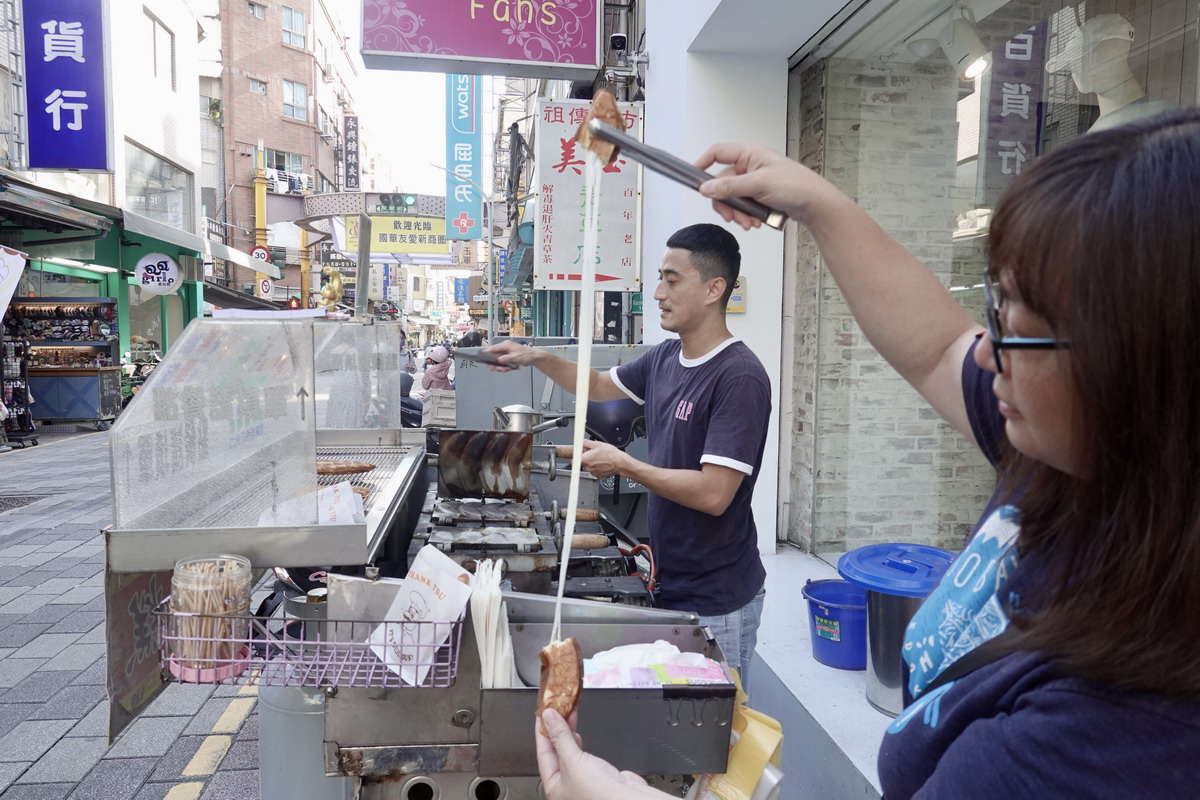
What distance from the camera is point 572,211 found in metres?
5.77

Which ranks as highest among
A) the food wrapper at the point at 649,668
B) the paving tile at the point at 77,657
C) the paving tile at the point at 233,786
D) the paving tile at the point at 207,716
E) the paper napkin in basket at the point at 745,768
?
the food wrapper at the point at 649,668

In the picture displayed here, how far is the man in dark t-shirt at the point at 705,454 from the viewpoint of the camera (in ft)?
7.63

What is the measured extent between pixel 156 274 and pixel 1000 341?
1640 centimetres

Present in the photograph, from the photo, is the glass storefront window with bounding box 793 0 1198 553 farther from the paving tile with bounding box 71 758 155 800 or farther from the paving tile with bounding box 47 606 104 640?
the paving tile with bounding box 47 606 104 640

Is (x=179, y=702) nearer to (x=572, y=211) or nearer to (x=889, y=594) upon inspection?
(x=889, y=594)

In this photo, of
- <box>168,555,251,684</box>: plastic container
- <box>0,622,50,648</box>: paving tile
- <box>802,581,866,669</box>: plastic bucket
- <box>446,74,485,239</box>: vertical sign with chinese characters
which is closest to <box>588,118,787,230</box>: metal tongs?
<box>168,555,251,684</box>: plastic container

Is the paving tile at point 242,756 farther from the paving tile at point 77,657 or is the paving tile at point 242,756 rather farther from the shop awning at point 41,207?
the shop awning at point 41,207

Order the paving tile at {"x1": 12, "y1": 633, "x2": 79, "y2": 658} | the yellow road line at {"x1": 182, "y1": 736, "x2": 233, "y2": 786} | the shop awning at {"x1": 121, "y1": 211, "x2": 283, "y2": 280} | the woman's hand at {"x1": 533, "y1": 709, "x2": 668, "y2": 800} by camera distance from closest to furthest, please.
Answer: the woman's hand at {"x1": 533, "y1": 709, "x2": 668, "y2": 800}
the yellow road line at {"x1": 182, "y1": 736, "x2": 233, "y2": 786}
the paving tile at {"x1": 12, "y1": 633, "x2": 79, "y2": 658}
the shop awning at {"x1": 121, "y1": 211, "x2": 283, "y2": 280}

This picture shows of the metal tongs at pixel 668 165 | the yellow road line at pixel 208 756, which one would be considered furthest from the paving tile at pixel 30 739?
the metal tongs at pixel 668 165

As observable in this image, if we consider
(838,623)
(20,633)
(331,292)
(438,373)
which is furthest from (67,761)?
(438,373)

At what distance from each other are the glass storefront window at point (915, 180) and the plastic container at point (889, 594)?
1141 millimetres

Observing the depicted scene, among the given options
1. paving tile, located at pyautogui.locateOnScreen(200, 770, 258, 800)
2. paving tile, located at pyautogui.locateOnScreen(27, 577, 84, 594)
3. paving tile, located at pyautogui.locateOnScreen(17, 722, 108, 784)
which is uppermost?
paving tile, located at pyautogui.locateOnScreen(27, 577, 84, 594)

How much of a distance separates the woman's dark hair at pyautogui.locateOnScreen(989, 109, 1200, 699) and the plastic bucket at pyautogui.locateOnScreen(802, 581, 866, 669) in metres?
2.89

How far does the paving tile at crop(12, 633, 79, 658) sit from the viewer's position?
4398mm
